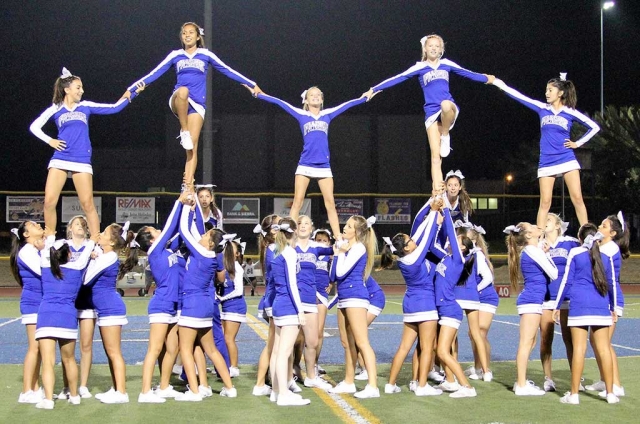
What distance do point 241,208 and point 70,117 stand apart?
44.1ft

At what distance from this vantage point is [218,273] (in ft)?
26.1

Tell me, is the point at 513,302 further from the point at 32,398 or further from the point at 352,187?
the point at 352,187

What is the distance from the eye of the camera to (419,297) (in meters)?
7.81

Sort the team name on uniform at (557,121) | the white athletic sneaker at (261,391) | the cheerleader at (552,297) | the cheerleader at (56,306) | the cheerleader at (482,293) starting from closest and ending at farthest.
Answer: the cheerleader at (56,306), the white athletic sneaker at (261,391), the cheerleader at (552,297), the cheerleader at (482,293), the team name on uniform at (557,121)

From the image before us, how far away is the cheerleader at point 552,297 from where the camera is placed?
26.8 feet

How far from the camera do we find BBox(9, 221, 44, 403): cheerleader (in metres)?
7.34

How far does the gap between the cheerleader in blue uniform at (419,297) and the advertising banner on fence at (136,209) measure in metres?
14.5

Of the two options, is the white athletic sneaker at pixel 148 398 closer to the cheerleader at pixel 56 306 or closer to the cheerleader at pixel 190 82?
the cheerleader at pixel 56 306

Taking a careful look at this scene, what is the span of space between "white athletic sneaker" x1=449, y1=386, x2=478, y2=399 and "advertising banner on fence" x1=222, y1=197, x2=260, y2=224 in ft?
47.4

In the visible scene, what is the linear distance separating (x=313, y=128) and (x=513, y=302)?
1165 centimetres

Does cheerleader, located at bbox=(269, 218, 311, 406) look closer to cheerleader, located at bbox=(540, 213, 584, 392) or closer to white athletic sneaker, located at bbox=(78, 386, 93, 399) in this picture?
white athletic sneaker, located at bbox=(78, 386, 93, 399)

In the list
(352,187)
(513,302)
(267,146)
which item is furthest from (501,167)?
(513,302)

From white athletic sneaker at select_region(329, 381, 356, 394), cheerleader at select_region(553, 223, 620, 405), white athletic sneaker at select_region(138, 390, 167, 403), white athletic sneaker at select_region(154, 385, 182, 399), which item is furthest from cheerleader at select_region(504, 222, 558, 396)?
white athletic sneaker at select_region(138, 390, 167, 403)

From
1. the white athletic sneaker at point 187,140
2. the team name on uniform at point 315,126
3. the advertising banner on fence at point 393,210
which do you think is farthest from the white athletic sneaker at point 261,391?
the advertising banner on fence at point 393,210
